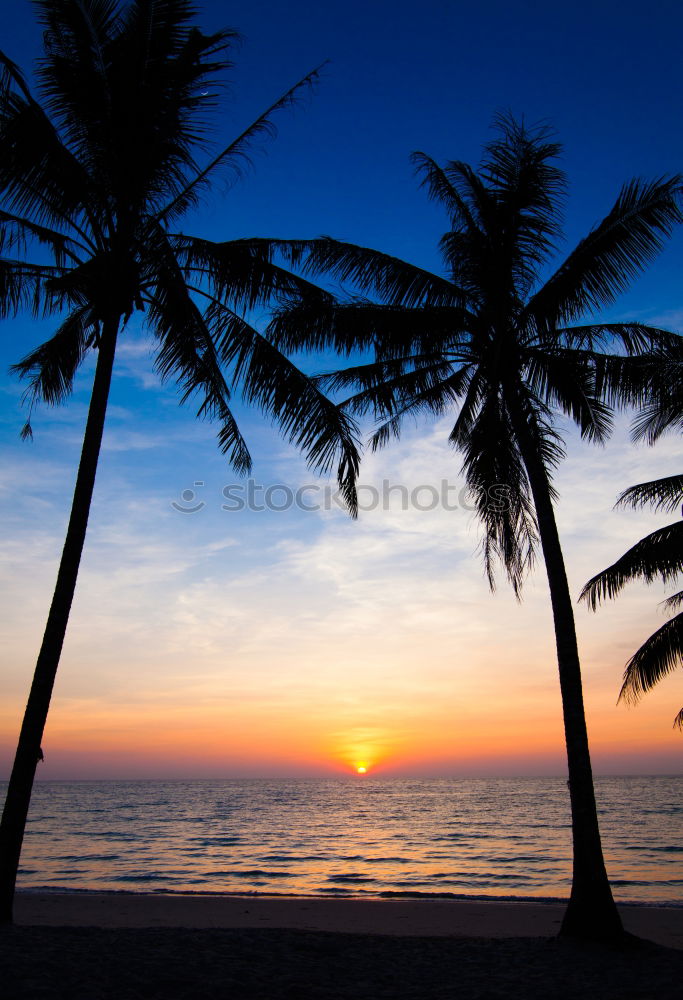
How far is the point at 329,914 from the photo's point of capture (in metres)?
14.1

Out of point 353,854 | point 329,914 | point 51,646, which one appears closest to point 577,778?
point 51,646

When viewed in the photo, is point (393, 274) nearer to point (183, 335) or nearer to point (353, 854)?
point (183, 335)

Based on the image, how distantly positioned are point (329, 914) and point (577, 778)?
26.9ft

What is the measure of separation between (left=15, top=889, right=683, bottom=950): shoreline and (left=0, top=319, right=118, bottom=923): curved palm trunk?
5.03 m

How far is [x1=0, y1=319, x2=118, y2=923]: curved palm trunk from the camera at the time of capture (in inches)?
290

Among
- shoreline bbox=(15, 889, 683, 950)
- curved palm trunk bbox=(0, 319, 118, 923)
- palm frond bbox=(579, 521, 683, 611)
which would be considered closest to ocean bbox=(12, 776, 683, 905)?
shoreline bbox=(15, 889, 683, 950)

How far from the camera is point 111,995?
5.48 meters

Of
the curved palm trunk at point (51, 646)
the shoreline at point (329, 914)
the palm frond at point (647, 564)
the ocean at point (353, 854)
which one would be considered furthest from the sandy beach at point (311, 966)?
the ocean at point (353, 854)

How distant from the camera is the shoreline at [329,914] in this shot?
12281 mm

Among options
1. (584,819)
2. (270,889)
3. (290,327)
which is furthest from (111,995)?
(270,889)

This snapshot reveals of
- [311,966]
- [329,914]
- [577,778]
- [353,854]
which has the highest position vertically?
[577,778]

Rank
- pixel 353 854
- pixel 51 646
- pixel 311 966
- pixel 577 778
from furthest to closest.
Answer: pixel 353 854 → pixel 577 778 → pixel 51 646 → pixel 311 966

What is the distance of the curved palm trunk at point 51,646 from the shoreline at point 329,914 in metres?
5.03

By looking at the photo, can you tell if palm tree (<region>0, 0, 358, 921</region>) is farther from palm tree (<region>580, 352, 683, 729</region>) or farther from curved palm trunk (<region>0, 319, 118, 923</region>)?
palm tree (<region>580, 352, 683, 729</region>)
